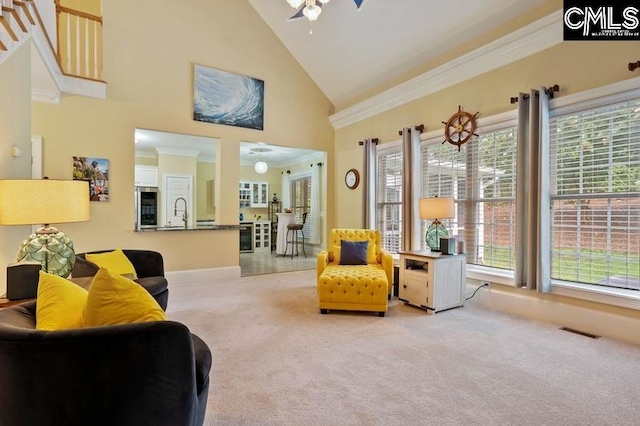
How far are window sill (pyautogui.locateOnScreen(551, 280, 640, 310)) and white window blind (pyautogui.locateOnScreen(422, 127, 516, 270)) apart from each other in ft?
1.82

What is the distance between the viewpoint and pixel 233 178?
18.3ft

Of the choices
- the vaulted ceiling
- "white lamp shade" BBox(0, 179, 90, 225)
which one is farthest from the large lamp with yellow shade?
the vaulted ceiling

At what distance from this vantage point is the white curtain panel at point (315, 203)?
26.3 ft

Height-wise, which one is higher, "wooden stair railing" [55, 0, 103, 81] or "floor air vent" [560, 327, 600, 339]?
"wooden stair railing" [55, 0, 103, 81]

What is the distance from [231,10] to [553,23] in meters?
4.73

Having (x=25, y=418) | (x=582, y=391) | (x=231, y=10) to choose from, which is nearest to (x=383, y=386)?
(x=582, y=391)

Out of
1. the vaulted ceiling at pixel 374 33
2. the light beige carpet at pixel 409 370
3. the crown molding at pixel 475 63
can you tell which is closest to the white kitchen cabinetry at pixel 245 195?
the vaulted ceiling at pixel 374 33

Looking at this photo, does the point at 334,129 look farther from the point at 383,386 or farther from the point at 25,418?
the point at 25,418

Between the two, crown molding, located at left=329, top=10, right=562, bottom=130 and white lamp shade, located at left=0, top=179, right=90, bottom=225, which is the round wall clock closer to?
crown molding, located at left=329, top=10, right=562, bottom=130

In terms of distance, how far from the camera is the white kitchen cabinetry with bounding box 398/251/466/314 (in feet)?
11.8

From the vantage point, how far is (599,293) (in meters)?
2.99

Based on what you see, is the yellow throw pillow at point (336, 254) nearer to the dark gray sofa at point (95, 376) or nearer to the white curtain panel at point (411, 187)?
the white curtain panel at point (411, 187)

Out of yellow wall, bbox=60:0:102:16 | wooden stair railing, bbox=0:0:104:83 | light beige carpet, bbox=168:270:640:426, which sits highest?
yellow wall, bbox=60:0:102:16

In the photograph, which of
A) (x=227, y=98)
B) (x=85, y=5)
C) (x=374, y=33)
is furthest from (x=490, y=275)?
(x=85, y=5)
